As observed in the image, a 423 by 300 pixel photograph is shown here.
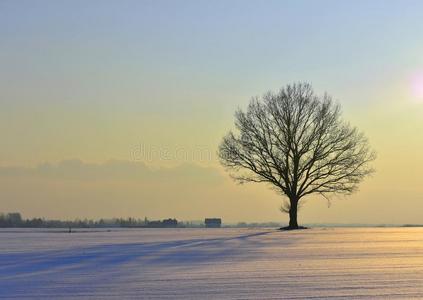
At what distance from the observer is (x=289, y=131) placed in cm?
5003

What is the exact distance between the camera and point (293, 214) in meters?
50.3

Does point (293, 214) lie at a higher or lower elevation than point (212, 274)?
higher

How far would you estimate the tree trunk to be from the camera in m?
49.8

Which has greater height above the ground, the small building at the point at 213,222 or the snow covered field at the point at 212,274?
the small building at the point at 213,222

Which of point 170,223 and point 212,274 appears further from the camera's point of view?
point 170,223

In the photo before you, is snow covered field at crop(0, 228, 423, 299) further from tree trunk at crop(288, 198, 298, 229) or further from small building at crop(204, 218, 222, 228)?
small building at crop(204, 218, 222, 228)

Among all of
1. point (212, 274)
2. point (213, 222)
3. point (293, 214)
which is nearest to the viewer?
point (212, 274)

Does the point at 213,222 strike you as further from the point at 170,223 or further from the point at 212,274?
the point at 212,274

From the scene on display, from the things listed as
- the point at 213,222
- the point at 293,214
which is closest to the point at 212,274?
the point at 293,214

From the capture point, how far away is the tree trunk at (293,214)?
49803 mm

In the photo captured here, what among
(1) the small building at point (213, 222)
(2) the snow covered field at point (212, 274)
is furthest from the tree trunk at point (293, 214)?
(2) the snow covered field at point (212, 274)

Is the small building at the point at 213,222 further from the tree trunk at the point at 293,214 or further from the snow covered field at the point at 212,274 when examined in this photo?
the snow covered field at the point at 212,274

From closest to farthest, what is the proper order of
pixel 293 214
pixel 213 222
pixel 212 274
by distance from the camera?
1. pixel 212 274
2. pixel 293 214
3. pixel 213 222

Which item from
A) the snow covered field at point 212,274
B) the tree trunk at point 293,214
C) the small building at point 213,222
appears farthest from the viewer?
the small building at point 213,222
